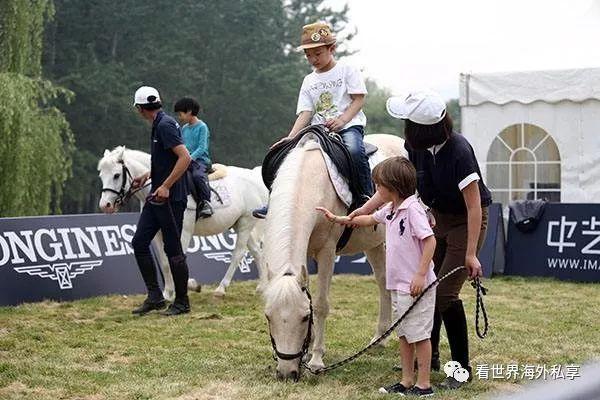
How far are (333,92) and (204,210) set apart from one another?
381 cm

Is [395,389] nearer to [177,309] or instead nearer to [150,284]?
[177,309]

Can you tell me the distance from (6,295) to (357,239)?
15.2 ft

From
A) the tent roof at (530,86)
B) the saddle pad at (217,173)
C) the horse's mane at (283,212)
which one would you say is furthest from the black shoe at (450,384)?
the tent roof at (530,86)

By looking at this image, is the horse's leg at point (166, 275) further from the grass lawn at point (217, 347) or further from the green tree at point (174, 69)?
the green tree at point (174, 69)

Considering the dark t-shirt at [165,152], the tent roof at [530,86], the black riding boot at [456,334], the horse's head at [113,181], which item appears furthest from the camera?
the tent roof at [530,86]

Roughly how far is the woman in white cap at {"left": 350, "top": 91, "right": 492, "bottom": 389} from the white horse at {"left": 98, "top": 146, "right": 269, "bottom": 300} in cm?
345

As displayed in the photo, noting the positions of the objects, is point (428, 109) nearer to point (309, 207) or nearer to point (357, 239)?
point (309, 207)

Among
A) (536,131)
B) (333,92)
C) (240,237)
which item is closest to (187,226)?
(240,237)

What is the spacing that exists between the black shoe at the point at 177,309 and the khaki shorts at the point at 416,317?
13.9ft

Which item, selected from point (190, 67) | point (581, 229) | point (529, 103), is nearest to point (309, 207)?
point (581, 229)

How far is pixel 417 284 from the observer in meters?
4.84

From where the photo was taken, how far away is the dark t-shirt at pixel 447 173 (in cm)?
499

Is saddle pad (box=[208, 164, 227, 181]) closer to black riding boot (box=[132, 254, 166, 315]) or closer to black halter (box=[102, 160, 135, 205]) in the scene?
black halter (box=[102, 160, 135, 205])

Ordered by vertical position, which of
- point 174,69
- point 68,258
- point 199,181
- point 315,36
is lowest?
point 68,258
